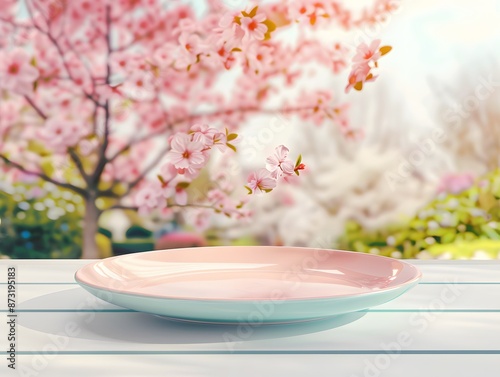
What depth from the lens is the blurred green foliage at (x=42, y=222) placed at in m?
2.71

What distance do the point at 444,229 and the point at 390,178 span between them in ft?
1.11

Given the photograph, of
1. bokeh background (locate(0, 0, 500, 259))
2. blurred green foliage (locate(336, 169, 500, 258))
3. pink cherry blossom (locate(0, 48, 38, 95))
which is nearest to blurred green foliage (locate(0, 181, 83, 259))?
bokeh background (locate(0, 0, 500, 259))

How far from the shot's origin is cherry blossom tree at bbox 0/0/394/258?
8.14 ft

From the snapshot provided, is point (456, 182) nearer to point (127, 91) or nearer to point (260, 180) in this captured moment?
point (127, 91)

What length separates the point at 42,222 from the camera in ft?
8.95

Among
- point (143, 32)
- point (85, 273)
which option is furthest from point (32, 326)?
point (143, 32)

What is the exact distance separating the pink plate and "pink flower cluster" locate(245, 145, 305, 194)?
0.44 feet

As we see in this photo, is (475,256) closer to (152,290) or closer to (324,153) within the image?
(324,153)

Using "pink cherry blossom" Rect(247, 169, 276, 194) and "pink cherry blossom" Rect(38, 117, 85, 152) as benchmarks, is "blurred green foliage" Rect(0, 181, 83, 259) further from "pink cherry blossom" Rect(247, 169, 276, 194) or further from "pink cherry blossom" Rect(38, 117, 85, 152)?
"pink cherry blossom" Rect(247, 169, 276, 194)

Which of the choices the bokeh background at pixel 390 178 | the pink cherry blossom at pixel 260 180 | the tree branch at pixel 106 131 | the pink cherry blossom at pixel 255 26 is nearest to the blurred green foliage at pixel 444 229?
the bokeh background at pixel 390 178

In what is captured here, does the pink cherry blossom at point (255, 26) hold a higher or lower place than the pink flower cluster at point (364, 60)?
higher

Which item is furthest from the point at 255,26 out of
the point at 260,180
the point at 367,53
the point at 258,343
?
the point at 258,343

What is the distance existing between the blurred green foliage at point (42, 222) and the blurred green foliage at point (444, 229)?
122cm

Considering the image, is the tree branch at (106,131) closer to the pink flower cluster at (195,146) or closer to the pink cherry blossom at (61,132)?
the pink cherry blossom at (61,132)
